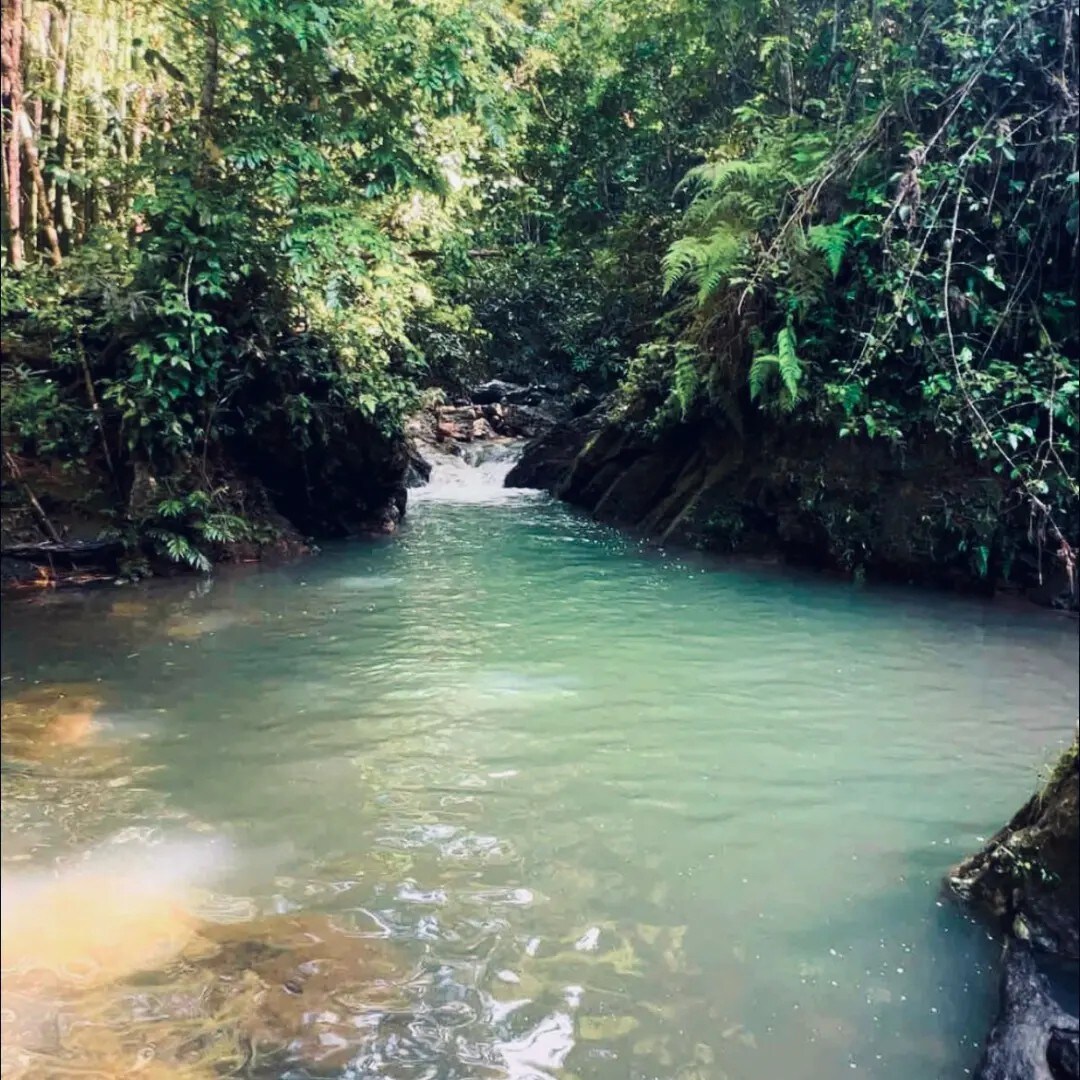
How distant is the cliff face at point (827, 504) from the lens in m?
7.42

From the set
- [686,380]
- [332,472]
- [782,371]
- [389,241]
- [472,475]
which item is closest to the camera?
[782,371]

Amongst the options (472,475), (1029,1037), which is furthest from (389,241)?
(1029,1037)

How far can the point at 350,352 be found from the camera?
901 centimetres

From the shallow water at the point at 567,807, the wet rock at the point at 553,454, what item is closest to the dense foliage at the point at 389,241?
the shallow water at the point at 567,807

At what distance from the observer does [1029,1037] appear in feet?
7.47

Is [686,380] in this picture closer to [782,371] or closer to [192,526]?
[782,371]

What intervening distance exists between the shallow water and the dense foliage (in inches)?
69.3

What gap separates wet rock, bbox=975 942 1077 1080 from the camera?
2.20 m

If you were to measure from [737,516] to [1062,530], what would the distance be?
2.69m

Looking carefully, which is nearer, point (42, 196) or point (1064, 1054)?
point (1064, 1054)

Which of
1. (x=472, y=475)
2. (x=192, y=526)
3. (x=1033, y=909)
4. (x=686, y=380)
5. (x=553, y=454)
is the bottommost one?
(x=1033, y=909)

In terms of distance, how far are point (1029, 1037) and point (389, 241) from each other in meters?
7.27

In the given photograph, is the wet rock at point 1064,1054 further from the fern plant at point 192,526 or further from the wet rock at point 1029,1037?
the fern plant at point 192,526

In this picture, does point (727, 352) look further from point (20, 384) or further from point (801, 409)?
point (20, 384)
